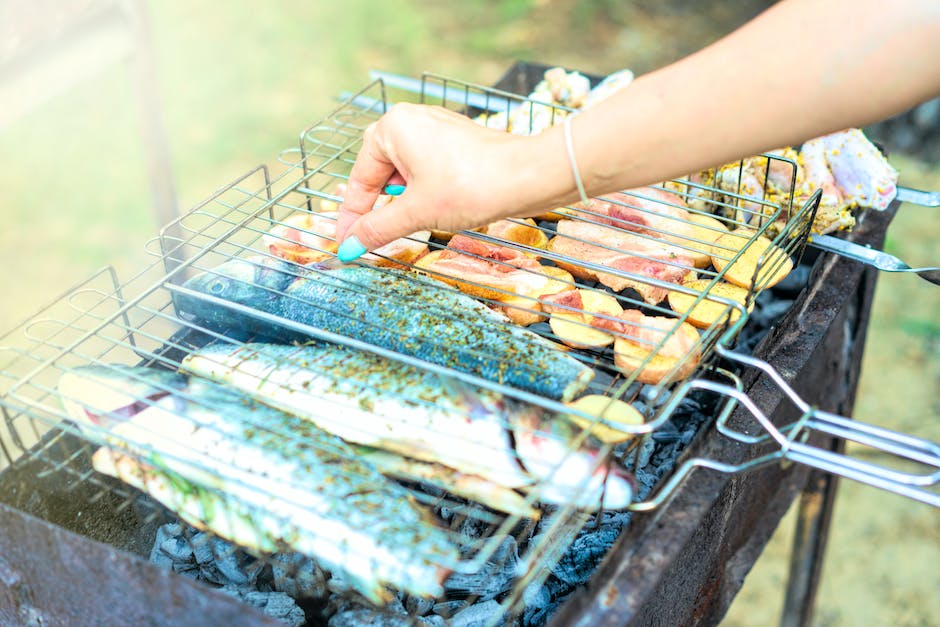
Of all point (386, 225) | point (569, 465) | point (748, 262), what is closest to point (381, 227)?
point (386, 225)

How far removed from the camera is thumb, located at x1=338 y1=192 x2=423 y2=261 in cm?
216

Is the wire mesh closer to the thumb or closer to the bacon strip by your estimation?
the bacon strip

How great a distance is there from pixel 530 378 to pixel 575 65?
6031mm

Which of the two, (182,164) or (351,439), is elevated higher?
(351,439)

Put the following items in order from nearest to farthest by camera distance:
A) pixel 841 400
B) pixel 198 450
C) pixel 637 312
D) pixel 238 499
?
pixel 238 499 → pixel 198 450 → pixel 637 312 → pixel 841 400

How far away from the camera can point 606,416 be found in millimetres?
2035

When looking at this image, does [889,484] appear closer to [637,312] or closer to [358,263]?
[637,312]

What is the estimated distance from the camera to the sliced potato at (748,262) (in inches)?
97.9

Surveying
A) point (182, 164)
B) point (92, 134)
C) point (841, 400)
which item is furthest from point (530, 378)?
point (92, 134)

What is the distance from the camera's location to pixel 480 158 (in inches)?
78.5

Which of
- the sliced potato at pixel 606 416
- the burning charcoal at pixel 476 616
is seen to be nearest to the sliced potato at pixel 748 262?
the sliced potato at pixel 606 416

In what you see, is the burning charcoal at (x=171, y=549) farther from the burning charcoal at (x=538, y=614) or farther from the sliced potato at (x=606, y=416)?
the sliced potato at (x=606, y=416)

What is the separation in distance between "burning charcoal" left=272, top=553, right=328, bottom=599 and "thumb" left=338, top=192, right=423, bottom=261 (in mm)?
811

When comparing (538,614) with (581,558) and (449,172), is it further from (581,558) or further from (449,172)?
(449,172)
